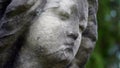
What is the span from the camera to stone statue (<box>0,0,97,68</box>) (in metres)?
1.88

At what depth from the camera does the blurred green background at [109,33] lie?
5.11 meters

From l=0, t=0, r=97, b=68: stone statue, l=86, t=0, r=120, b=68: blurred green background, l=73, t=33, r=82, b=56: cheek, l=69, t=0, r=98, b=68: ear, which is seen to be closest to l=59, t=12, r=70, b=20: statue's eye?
l=0, t=0, r=97, b=68: stone statue

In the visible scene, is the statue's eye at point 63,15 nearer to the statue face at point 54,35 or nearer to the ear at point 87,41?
the statue face at point 54,35

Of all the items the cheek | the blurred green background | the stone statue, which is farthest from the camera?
the blurred green background

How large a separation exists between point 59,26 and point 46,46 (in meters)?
0.09

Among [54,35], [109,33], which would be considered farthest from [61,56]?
[109,33]

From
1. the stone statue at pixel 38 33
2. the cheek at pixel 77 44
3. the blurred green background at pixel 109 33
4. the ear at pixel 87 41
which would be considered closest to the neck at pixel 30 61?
the stone statue at pixel 38 33

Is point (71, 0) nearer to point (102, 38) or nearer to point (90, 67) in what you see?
point (90, 67)

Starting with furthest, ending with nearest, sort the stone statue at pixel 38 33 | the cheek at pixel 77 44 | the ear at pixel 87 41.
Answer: the ear at pixel 87 41 → the cheek at pixel 77 44 → the stone statue at pixel 38 33

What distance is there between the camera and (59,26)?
1.91 metres

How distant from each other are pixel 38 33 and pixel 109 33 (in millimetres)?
3513

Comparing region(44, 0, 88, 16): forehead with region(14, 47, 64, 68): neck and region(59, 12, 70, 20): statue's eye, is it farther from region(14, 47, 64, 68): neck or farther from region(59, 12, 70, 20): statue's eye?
region(14, 47, 64, 68): neck

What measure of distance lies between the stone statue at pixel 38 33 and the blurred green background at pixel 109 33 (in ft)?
9.72

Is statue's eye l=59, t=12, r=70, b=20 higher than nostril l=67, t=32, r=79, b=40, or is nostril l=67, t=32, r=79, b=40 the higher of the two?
statue's eye l=59, t=12, r=70, b=20
